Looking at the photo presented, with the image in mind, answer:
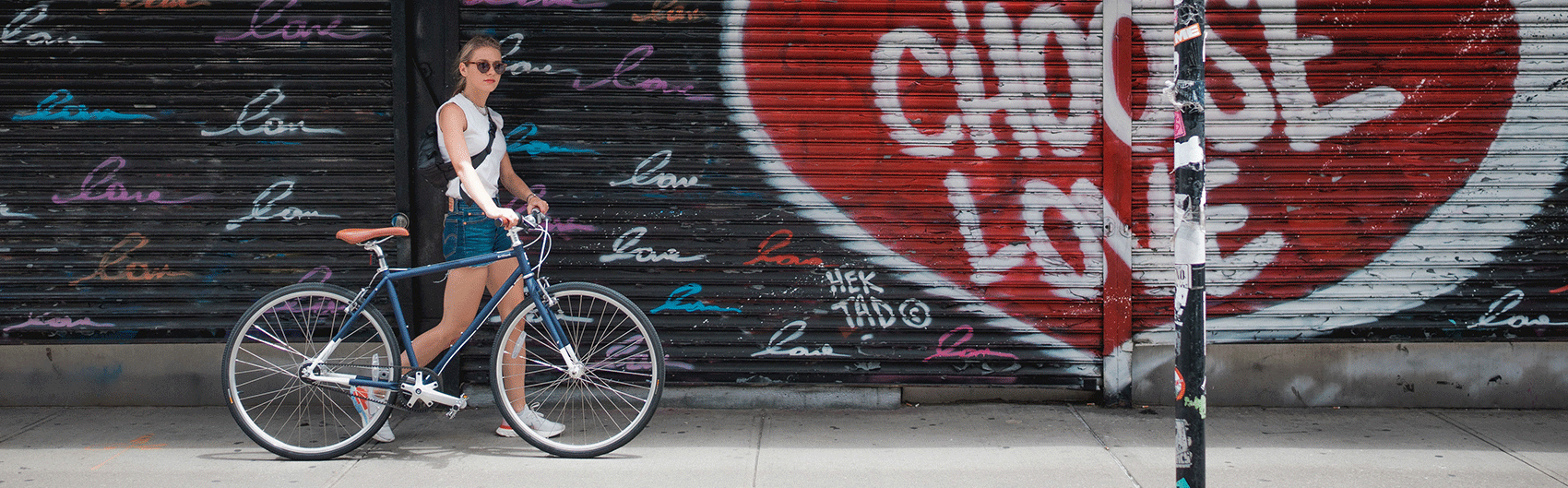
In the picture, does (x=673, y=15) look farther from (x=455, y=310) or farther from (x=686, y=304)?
(x=455, y=310)

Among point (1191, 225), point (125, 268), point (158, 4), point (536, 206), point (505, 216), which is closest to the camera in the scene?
point (1191, 225)

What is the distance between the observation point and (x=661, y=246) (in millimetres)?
5031

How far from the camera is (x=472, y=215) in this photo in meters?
4.30

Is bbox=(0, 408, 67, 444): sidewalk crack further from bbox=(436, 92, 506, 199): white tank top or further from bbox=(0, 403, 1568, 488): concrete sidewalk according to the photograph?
bbox=(436, 92, 506, 199): white tank top

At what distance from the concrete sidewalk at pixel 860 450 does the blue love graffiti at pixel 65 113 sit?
149cm

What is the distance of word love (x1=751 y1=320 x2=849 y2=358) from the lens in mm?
5074

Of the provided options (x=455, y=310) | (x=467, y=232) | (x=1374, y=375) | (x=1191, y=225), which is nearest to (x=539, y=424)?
(x=455, y=310)

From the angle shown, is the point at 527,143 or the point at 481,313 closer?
the point at 481,313

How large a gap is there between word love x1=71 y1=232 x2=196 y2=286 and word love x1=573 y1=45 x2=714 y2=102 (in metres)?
2.40

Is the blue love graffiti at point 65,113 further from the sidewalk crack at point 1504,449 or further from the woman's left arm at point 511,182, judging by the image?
the sidewalk crack at point 1504,449

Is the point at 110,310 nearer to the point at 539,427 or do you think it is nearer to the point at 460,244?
the point at 460,244

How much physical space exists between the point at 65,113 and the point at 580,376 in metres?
3.17

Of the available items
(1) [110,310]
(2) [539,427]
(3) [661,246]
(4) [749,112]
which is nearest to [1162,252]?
(4) [749,112]

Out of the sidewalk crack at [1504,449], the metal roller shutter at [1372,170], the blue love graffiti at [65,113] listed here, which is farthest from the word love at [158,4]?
the sidewalk crack at [1504,449]
